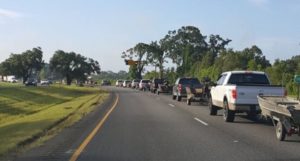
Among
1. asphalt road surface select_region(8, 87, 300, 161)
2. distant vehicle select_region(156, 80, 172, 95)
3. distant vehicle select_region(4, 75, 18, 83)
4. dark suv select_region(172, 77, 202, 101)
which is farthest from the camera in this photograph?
distant vehicle select_region(4, 75, 18, 83)

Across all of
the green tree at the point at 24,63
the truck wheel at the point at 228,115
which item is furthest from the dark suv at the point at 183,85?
the green tree at the point at 24,63

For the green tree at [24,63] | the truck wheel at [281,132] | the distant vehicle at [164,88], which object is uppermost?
the green tree at [24,63]

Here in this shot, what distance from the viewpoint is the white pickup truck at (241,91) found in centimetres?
2009

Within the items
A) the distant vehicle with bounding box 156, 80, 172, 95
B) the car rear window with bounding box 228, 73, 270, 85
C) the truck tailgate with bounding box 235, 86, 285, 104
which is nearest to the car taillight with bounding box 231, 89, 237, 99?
the truck tailgate with bounding box 235, 86, 285, 104

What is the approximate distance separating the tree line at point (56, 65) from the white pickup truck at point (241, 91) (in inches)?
4443

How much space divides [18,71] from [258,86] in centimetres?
13332

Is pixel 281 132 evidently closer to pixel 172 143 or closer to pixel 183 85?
pixel 172 143

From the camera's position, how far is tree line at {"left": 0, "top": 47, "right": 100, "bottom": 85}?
13375 cm

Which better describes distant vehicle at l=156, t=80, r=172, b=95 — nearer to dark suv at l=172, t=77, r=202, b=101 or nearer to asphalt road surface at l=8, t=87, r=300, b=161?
dark suv at l=172, t=77, r=202, b=101

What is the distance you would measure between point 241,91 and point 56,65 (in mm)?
117208

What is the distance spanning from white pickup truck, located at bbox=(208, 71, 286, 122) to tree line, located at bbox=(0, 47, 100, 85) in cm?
11284

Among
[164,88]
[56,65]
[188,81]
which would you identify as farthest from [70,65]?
[188,81]

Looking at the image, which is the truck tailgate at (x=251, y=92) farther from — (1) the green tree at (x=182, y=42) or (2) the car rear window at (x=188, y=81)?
(1) the green tree at (x=182, y=42)

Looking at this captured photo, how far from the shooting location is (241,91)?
2011 centimetres
